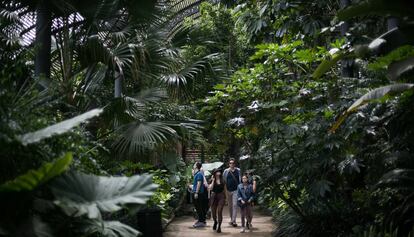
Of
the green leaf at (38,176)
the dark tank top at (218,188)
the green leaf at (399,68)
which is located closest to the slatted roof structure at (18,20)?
the green leaf at (38,176)

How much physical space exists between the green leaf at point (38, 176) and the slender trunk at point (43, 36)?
4080 mm

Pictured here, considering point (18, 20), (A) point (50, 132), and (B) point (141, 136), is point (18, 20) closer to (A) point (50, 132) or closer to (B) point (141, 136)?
(B) point (141, 136)

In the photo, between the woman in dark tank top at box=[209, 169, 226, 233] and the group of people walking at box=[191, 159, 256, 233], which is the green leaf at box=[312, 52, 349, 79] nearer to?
the group of people walking at box=[191, 159, 256, 233]

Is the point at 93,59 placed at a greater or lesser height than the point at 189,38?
lesser

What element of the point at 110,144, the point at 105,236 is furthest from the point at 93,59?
the point at 105,236

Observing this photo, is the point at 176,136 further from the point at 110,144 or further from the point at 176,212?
the point at 176,212

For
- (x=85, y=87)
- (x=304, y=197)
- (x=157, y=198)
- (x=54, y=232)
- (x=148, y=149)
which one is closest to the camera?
(x=54, y=232)

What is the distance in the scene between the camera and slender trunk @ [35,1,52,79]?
7203 mm

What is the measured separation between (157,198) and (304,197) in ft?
10.2

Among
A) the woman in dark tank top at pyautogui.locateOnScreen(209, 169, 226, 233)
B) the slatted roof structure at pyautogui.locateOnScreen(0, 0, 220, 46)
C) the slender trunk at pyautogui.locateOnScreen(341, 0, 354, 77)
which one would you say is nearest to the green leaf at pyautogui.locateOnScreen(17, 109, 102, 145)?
the slatted roof structure at pyautogui.locateOnScreen(0, 0, 220, 46)

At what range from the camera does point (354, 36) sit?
7.81 m

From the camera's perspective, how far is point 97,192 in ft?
12.4

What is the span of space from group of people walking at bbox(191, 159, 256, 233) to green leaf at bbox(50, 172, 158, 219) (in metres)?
6.86

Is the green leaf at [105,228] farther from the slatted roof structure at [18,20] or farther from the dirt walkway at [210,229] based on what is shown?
the dirt walkway at [210,229]
